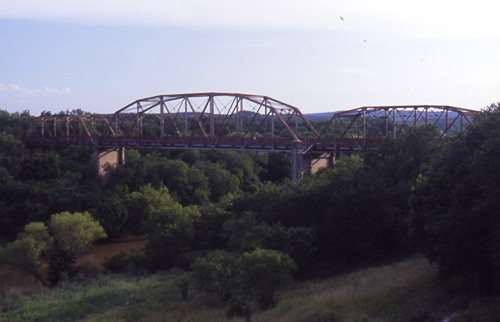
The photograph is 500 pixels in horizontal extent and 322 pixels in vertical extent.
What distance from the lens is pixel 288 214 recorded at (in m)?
31.3

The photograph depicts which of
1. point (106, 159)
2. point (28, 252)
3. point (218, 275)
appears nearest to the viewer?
point (218, 275)

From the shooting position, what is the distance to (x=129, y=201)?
4922 cm

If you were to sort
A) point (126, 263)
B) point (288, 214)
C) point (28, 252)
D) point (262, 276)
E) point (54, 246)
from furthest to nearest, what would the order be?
point (126, 263) < point (54, 246) < point (28, 252) < point (288, 214) < point (262, 276)

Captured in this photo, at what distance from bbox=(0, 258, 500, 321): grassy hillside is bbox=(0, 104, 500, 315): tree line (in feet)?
3.26

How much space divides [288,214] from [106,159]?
33.6 metres

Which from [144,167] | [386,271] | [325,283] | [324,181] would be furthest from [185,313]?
[144,167]

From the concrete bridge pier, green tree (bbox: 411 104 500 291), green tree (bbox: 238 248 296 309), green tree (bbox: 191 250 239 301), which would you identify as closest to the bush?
green tree (bbox: 191 250 239 301)

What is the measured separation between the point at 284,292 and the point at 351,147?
22.9m

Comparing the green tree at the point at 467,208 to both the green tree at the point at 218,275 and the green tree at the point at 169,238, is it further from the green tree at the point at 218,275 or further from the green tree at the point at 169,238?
the green tree at the point at 169,238

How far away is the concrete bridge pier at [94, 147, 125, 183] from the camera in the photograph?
59.9 metres

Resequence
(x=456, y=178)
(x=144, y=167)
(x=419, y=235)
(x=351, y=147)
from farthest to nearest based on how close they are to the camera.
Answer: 1. (x=144, y=167)
2. (x=351, y=147)
3. (x=419, y=235)
4. (x=456, y=178)

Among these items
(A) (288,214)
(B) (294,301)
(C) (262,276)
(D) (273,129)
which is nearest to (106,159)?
(D) (273,129)

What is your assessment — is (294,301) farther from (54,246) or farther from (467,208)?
(54,246)

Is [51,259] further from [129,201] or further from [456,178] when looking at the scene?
[456,178]
